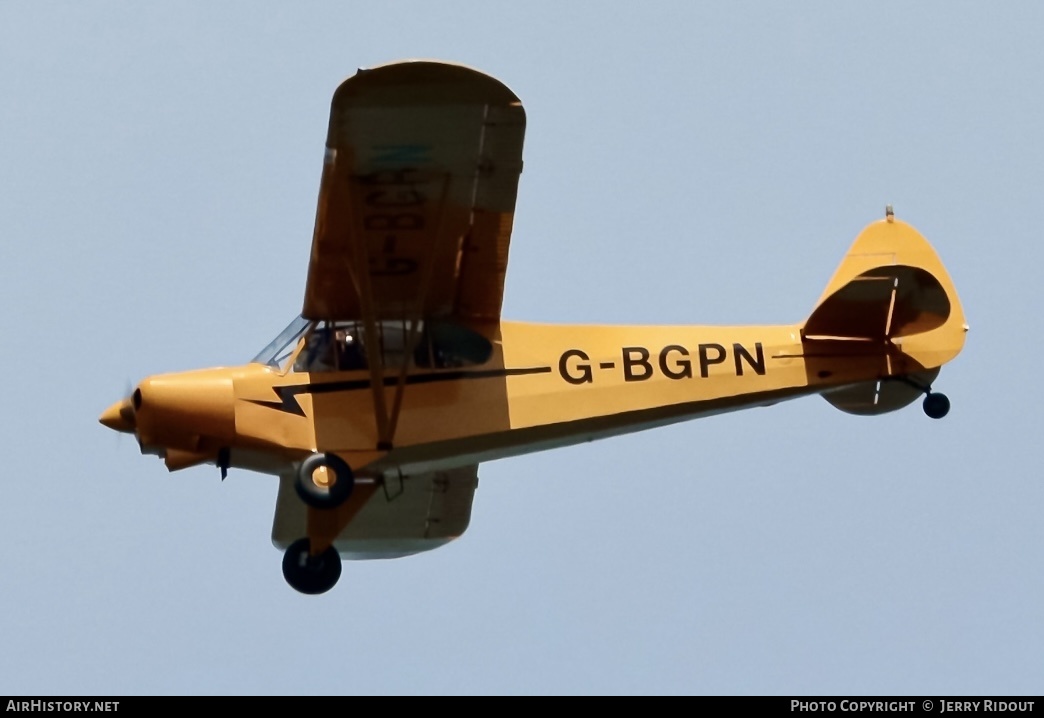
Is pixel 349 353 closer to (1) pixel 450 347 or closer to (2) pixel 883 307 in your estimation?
(1) pixel 450 347

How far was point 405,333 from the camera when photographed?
14797mm

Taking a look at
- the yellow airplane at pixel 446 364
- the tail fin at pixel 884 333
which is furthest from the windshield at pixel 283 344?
the tail fin at pixel 884 333

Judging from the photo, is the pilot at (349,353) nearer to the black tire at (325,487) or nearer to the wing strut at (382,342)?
the wing strut at (382,342)

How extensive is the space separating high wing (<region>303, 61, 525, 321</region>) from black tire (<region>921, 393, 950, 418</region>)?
11.4 ft

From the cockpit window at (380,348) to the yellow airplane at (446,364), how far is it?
1cm

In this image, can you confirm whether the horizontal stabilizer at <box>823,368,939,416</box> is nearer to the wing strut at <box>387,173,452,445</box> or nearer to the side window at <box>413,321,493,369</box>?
the side window at <box>413,321,493,369</box>

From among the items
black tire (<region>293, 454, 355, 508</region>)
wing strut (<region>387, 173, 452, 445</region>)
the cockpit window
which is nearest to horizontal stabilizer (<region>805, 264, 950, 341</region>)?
the cockpit window

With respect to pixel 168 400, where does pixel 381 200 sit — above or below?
above

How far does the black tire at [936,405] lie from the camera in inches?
603

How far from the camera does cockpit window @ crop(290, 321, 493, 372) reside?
14.8m
